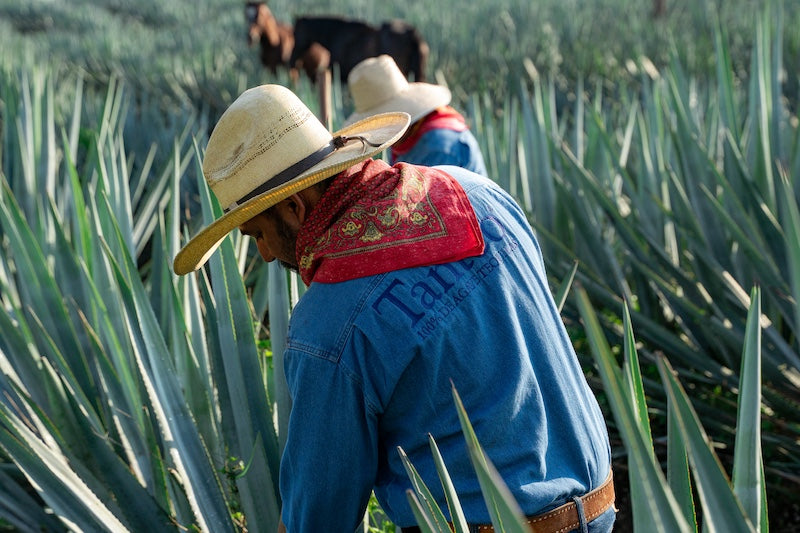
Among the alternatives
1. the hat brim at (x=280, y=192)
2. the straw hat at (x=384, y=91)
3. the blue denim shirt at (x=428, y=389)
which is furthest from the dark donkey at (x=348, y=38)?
the blue denim shirt at (x=428, y=389)

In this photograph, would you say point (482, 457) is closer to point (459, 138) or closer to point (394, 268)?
point (394, 268)

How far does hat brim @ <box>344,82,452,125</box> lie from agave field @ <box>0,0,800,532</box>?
0.48m

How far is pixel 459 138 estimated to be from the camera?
3211 mm

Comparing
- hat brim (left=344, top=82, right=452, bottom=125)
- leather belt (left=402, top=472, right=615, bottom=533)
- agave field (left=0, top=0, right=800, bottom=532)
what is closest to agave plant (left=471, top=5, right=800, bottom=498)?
agave field (left=0, top=0, right=800, bottom=532)

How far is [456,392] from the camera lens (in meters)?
1.01

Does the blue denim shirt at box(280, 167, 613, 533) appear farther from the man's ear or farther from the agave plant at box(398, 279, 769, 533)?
the agave plant at box(398, 279, 769, 533)

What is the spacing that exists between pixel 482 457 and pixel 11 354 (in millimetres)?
1582

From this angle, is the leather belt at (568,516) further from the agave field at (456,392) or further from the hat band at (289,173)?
the hat band at (289,173)

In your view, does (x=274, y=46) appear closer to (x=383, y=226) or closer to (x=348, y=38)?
(x=348, y=38)

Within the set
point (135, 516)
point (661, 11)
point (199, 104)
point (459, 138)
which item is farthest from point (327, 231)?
point (661, 11)

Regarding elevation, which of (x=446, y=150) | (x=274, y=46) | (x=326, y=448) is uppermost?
(x=326, y=448)

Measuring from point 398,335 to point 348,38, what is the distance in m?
11.3

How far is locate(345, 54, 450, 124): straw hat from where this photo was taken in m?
3.37

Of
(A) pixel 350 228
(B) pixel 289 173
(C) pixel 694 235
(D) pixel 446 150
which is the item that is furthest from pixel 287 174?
(C) pixel 694 235
